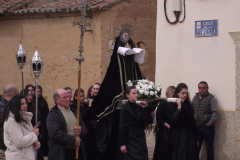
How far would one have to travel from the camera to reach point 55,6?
15.4 m

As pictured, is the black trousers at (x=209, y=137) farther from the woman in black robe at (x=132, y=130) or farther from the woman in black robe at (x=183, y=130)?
the woman in black robe at (x=132, y=130)

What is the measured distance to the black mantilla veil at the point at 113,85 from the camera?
8062mm

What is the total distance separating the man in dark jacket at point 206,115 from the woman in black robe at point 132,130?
221cm

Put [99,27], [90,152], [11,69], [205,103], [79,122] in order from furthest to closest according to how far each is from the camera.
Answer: [11,69] → [99,27] → [205,103] → [90,152] → [79,122]

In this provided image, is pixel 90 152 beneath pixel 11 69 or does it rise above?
beneath

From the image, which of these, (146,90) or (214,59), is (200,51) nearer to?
(214,59)

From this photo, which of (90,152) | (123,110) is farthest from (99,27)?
(123,110)

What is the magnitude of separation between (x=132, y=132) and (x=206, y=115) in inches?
95.7

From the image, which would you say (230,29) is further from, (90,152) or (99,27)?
(99,27)

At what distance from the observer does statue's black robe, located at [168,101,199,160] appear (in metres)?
7.08

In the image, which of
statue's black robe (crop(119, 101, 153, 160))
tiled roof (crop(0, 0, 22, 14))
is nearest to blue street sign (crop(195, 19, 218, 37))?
statue's black robe (crop(119, 101, 153, 160))

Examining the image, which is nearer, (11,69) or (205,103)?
(205,103)

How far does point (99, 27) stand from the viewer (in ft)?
48.4

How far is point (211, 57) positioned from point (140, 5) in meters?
6.70
